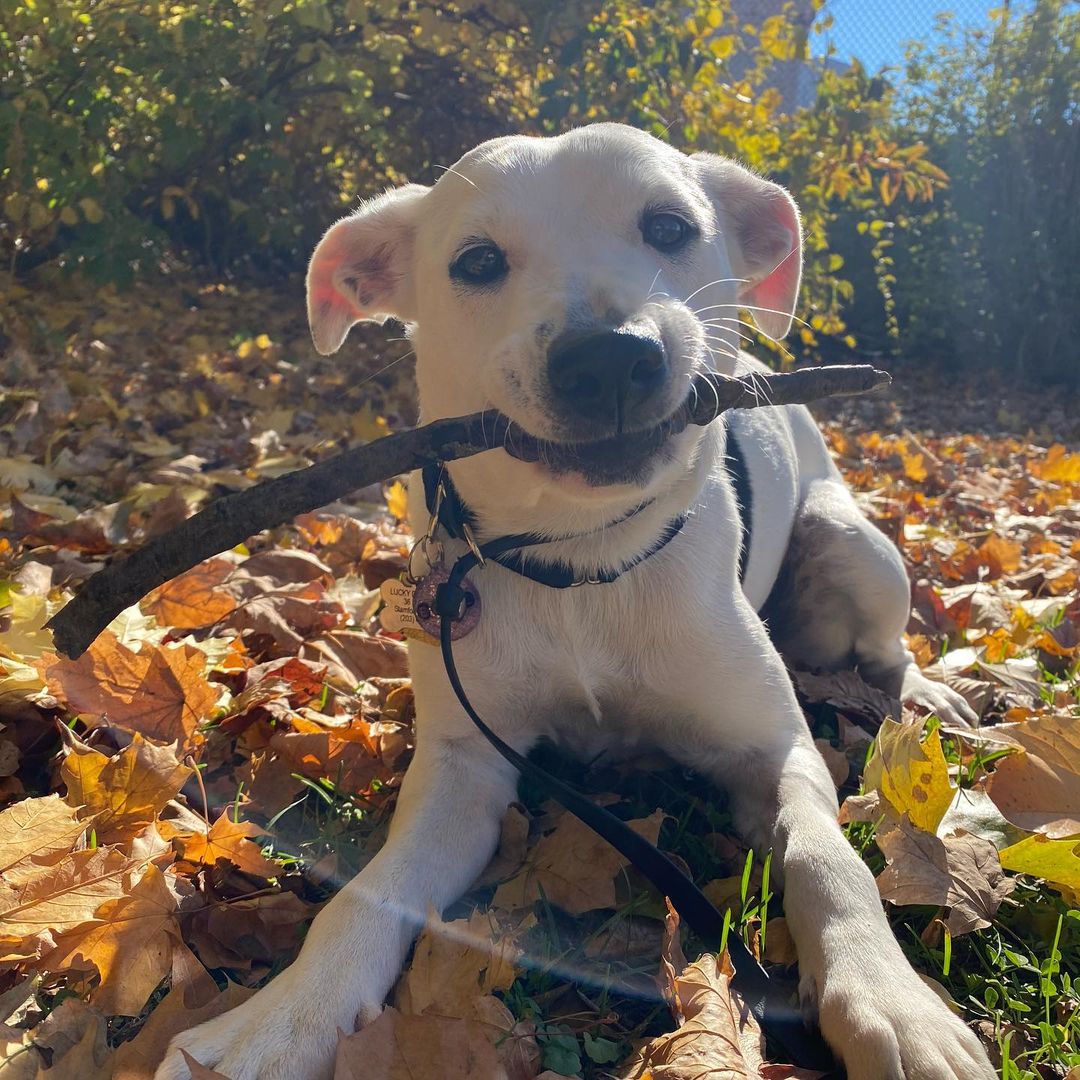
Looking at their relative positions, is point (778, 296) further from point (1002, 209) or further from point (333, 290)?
point (1002, 209)

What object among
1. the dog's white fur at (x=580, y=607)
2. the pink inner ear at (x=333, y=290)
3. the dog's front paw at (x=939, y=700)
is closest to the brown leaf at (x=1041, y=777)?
the dog's white fur at (x=580, y=607)

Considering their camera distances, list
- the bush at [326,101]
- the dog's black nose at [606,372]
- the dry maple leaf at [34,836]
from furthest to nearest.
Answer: the bush at [326,101] < the dog's black nose at [606,372] < the dry maple leaf at [34,836]

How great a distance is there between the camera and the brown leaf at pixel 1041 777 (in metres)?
2.17

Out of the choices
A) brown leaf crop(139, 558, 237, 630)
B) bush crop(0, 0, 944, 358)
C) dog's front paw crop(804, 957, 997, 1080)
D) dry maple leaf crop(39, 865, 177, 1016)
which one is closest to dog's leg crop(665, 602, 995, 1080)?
dog's front paw crop(804, 957, 997, 1080)

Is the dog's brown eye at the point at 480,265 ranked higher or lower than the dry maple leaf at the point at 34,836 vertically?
higher

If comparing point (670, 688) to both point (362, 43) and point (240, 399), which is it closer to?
point (240, 399)

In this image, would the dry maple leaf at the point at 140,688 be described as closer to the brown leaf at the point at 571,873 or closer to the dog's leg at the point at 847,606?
the brown leaf at the point at 571,873

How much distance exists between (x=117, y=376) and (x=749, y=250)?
4716 mm

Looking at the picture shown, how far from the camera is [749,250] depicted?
2939 mm

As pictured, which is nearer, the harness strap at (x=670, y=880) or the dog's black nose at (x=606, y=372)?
the harness strap at (x=670, y=880)

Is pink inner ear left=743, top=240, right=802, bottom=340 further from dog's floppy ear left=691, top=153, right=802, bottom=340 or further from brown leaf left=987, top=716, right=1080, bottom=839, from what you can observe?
brown leaf left=987, top=716, right=1080, bottom=839

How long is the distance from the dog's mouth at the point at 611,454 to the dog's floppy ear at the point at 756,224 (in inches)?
40.7

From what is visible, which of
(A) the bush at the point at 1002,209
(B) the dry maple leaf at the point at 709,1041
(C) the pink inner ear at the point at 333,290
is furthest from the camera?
(A) the bush at the point at 1002,209

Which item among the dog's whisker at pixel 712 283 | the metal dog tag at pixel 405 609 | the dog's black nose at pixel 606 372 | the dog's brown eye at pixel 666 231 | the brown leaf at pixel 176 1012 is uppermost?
→ the dog's brown eye at pixel 666 231
